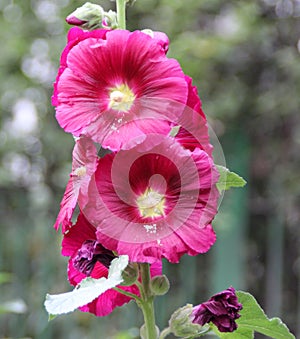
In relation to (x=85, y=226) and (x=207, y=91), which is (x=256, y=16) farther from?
(x=85, y=226)

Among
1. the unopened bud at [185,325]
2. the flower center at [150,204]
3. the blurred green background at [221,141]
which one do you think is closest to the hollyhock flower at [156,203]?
the flower center at [150,204]

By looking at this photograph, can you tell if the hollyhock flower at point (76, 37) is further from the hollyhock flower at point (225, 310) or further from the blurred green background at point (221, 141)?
the blurred green background at point (221, 141)

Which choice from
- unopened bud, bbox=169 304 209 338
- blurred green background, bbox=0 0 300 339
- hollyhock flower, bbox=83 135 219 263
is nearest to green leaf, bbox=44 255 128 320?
hollyhock flower, bbox=83 135 219 263

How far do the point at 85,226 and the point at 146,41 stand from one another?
15 centimetres

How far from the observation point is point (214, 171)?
0.48 meters

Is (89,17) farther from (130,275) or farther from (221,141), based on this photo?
(221,141)

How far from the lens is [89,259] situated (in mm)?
493

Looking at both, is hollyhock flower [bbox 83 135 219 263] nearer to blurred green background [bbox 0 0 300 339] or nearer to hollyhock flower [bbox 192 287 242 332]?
hollyhock flower [bbox 192 287 242 332]

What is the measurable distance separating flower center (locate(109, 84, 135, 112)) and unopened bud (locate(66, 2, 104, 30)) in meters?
0.08

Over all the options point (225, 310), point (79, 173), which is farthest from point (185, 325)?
point (79, 173)

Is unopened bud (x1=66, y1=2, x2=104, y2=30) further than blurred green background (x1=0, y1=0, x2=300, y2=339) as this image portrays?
No

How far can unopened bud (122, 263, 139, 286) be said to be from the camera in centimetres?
50

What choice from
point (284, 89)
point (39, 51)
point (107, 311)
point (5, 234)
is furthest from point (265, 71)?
point (107, 311)

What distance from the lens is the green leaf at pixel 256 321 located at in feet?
1.84
